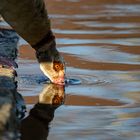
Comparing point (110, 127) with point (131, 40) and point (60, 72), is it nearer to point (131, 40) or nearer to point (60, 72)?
point (60, 72)

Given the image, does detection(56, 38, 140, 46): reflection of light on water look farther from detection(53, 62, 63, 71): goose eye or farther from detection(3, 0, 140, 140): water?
Result: detection(53, 62, 63, 71): goose eye

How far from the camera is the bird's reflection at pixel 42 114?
403 centimetres

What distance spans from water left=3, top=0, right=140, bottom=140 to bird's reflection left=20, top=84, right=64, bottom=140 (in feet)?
A: 0.04

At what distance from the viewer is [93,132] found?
4.04 metres

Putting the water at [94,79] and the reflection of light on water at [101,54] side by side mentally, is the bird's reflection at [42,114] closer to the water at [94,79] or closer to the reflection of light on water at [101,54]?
the water at [94,79]

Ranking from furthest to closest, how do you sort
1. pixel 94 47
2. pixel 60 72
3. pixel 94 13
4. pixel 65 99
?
pixel 94 13 < pixel 94 47 < pixel 60 72 < pixel 65 99

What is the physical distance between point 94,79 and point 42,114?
3.22ft

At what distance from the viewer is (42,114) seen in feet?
14.8

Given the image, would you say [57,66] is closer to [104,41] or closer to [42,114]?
[42,114]

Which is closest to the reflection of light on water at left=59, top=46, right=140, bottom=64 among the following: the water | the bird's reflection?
the water

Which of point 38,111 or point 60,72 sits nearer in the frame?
point 38,111

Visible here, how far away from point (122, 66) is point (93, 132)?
6.05 ft

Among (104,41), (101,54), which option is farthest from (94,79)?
(104,41)

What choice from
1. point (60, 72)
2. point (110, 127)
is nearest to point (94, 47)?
point (60, 72)
